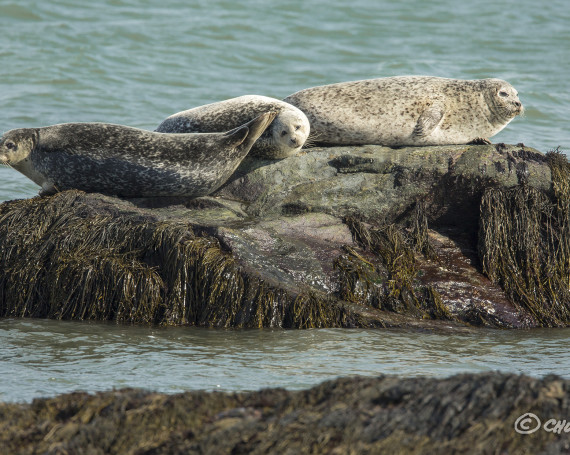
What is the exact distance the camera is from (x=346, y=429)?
2869 millimetres

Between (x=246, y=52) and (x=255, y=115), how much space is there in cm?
1013

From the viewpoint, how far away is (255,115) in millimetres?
6566

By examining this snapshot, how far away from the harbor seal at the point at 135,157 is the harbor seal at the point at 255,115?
0.15 metres

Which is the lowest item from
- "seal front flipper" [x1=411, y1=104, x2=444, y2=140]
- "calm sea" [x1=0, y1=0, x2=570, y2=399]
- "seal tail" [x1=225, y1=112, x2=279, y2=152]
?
"seal tail" [x1=225, y1=112, x2=279, y2=152]

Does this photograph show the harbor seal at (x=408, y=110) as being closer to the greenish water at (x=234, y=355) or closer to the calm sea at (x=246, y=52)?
the greenish water at (x=234, y=355)

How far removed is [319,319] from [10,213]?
2.33m

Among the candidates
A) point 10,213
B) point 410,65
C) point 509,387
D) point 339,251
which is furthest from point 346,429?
point 410,65

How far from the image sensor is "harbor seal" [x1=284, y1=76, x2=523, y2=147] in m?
6.68

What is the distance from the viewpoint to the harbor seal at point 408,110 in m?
6.68

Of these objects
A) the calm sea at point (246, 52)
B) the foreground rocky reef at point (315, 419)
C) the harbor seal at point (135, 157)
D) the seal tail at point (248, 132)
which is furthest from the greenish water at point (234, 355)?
the calm sea at point (246, 52)

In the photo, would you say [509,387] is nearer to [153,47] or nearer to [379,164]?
[379,164]

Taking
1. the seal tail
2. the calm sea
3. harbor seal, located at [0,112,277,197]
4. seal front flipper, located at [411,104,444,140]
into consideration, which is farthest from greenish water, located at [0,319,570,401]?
the calm sea

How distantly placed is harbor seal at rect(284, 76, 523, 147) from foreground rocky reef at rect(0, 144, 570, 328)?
1.20 feet

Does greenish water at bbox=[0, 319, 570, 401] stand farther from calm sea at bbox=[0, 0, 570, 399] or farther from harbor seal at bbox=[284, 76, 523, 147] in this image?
calm sea at bbox=[0, 0, 570, 399]
